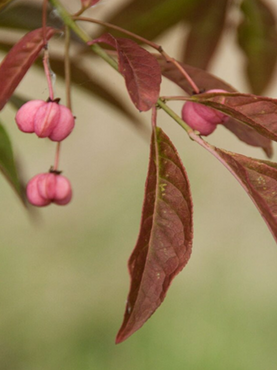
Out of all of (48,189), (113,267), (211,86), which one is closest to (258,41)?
(211,86)

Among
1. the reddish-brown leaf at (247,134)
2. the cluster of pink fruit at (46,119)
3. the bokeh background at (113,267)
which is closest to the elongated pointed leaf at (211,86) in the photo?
the reddish-brown leaf at (247,134)

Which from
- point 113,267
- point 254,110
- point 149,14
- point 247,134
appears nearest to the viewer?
point 254,110

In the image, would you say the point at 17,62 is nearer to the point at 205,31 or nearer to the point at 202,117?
the point at 202,117

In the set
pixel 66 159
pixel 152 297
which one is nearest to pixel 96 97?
pixel 152 297

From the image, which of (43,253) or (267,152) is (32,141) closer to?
(43,253)

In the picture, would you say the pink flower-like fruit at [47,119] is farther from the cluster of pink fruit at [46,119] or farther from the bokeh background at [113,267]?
the bokeh background at [113,267]

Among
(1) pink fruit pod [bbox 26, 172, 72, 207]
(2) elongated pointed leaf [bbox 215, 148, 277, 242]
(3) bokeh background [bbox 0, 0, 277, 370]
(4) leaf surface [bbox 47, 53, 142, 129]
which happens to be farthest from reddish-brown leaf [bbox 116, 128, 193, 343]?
(3) bokeh background [bbox 0, 0, 277, 370]

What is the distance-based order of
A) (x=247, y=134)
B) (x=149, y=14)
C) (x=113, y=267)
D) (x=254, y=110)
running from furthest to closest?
(x=113, y=267)
(x=149, y=14)
(x=247, y=134)
(x=254, y=110)
